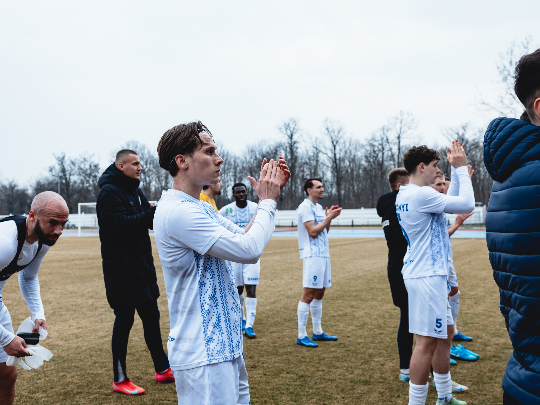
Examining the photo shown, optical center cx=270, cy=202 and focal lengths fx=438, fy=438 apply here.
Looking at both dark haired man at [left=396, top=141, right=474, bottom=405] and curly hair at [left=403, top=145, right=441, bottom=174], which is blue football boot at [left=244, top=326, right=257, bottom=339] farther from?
curly hair at [left=403, top=145, right=441, bottom=174]

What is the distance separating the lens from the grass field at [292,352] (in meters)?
4.58

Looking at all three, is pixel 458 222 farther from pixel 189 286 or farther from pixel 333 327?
pixel 189 286

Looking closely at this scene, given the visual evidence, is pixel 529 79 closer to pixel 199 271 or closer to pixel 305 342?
pixel 199 271

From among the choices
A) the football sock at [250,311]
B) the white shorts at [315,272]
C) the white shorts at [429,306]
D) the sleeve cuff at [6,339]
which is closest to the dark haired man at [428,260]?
the white shorts at [429,306]

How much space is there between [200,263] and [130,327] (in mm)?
3003

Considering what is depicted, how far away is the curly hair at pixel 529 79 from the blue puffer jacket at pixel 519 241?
10 cm

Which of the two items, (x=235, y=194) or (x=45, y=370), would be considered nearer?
(x=45, y=370)

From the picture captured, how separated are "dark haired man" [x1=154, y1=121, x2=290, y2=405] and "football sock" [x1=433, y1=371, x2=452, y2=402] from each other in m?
2.48

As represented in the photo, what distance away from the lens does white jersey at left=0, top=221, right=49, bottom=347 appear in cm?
302

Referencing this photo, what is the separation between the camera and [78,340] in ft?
21.9

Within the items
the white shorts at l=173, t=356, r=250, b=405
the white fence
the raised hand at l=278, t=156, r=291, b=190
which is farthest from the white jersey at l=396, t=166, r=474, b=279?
the white fence

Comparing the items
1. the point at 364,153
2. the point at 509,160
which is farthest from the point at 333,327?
the point at 364,153

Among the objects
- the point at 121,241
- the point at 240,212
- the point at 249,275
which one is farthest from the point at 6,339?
the point at 240,212

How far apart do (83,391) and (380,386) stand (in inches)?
126
